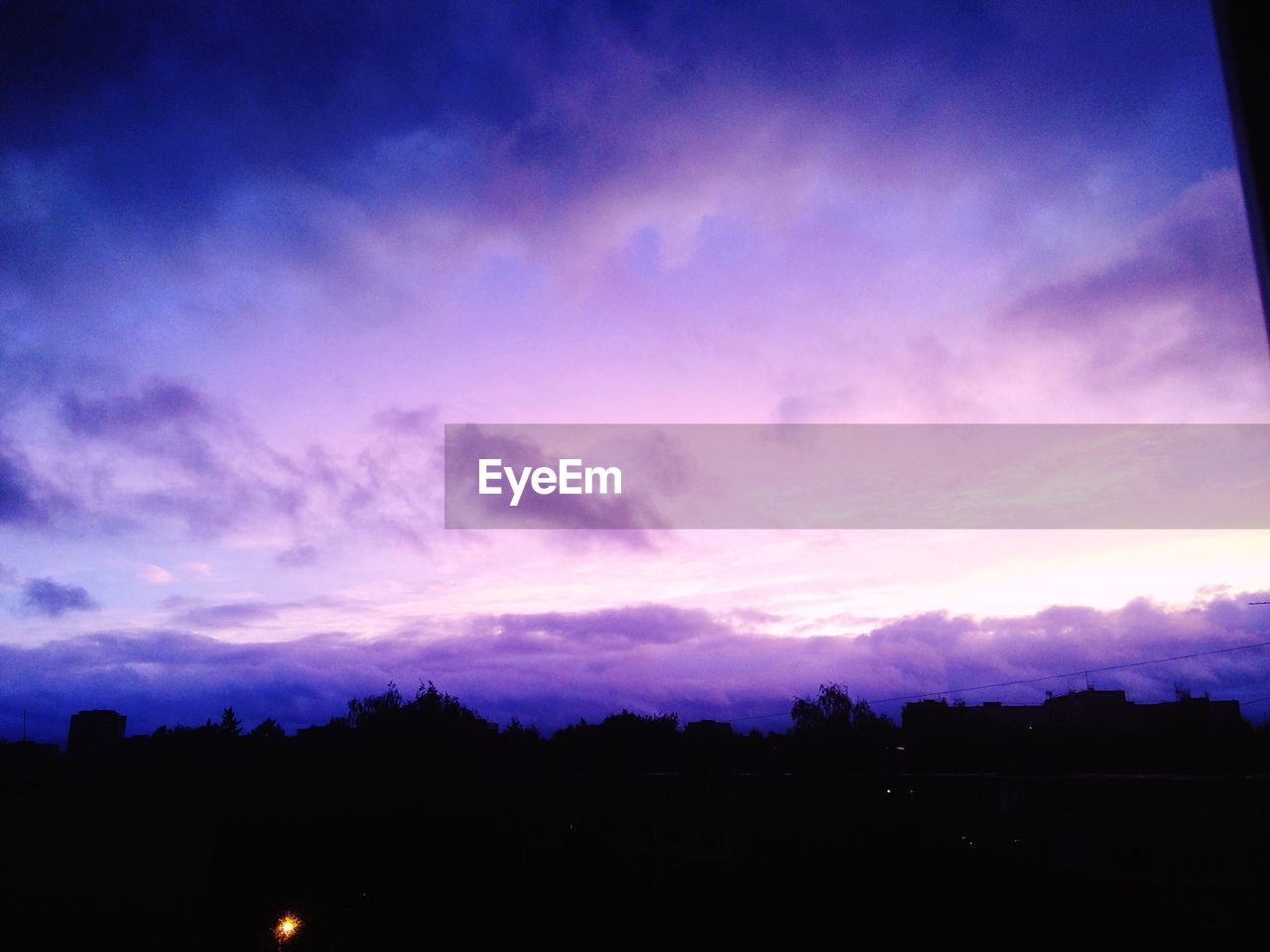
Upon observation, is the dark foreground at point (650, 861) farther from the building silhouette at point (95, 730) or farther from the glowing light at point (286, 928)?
the building silhouette at point (95, 730)

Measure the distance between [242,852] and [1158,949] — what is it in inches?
629

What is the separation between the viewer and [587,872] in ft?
33.3

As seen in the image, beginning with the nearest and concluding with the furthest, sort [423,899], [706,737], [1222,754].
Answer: [423,899] < [1222,754] < [706,737]

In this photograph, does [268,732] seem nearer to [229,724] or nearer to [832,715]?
[229,724]

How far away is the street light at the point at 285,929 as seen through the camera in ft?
31.5

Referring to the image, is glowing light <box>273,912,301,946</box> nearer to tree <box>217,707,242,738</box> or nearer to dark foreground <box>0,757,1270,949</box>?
dark foreground <box>0,757,1270,949</box>

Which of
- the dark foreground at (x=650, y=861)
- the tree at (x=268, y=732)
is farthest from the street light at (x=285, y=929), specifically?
the tree at (x=268, y=732)

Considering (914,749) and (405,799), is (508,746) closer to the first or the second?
(405,799)

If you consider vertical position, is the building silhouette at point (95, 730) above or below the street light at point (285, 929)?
above

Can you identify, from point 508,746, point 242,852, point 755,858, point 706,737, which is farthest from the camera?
point 706,737

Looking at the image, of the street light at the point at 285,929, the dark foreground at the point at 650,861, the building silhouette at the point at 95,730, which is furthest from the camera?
the building silhouette at the point at 95,730

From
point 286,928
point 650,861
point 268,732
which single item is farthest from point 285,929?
point 268,732

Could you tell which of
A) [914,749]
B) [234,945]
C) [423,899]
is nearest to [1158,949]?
[423,899]

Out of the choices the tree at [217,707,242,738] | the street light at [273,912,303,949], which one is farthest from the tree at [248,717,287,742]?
the street light at [273,912,303,949]
